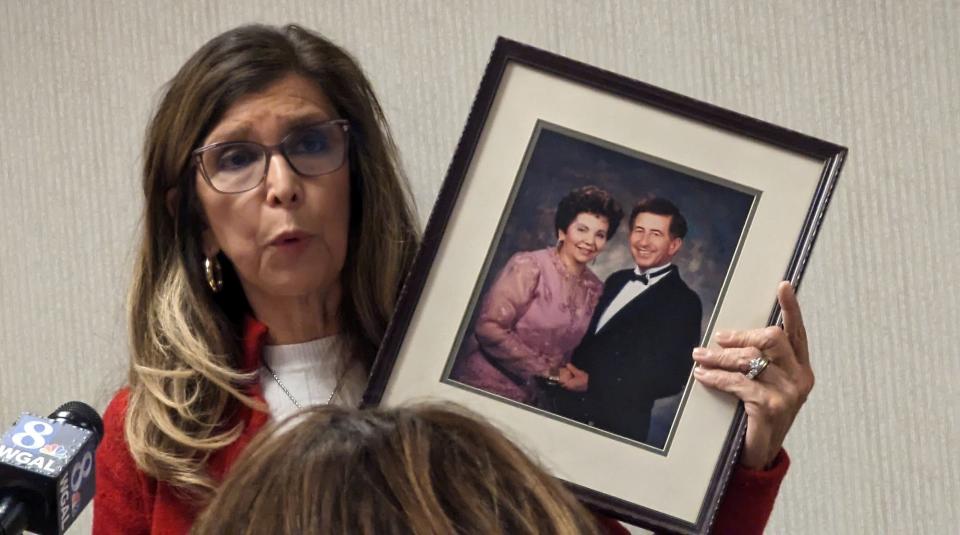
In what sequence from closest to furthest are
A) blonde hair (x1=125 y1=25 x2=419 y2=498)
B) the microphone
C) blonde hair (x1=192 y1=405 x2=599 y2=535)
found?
blonde hair (x1=192 y1=405 x2=599 y2=535)
the microphone
blonde hair (x1=125 y1=25 x2=419 y2=498)

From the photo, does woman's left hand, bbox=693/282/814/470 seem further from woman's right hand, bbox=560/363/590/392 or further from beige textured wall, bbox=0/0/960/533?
beige textured wall, bbox=0/0/960/533

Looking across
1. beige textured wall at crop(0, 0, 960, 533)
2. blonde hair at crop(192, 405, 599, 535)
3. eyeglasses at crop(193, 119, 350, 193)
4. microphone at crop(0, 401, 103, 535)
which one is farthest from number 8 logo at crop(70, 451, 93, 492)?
beige textured wall at crop(0, 0, 960, 533)

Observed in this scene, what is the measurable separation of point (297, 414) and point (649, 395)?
44 cm

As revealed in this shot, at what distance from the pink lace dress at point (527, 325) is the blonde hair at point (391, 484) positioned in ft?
1.36

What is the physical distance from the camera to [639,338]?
1.14m

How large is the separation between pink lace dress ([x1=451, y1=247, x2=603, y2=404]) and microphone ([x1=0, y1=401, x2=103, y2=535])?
33cm

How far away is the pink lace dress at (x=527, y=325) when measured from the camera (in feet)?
3.71

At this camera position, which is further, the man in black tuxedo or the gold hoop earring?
the gold hoop earring

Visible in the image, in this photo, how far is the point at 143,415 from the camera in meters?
1.26

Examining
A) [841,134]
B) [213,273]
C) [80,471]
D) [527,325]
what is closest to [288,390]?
[213,273]

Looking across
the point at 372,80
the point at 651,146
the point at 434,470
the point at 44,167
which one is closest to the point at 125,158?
the point at 44,167

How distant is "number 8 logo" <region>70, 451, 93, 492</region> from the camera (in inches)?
35.0

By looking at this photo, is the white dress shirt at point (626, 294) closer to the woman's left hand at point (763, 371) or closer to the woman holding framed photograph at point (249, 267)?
the woman's left hand at point (763, 371)

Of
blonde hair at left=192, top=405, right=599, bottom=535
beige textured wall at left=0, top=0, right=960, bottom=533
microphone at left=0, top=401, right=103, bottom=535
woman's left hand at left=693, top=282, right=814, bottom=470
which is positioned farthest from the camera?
beige textured wall at left=0, top=0, right=960, bottom=533
